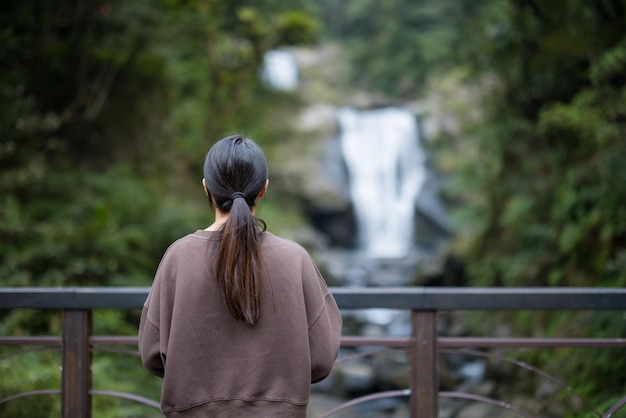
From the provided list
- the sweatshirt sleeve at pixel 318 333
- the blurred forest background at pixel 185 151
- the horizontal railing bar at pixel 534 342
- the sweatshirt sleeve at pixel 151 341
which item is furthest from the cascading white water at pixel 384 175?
the sweatshirt sleeve at pixel 151 341

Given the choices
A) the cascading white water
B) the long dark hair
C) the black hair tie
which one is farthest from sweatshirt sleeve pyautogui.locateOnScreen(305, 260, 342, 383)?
the cascading white water

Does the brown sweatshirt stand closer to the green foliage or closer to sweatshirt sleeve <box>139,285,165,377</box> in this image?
sweatshirt sleeve <box>139,285,165,377</box>

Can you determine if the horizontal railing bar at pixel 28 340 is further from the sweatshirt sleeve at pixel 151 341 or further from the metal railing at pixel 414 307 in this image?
the sweatshirt sleeve at pixel 151 341

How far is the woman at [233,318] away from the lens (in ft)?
6.16

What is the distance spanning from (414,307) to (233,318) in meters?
1.24

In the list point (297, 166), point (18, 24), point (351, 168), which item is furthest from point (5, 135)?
point (351, 168)

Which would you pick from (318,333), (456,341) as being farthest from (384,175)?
(318,333)

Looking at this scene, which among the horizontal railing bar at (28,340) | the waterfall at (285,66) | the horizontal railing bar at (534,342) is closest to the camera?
the horizontal railing bar at (534,342)

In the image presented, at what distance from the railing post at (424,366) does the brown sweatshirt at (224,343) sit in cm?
112

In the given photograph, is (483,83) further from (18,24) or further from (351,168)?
(351,168)

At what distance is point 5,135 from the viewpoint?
26.5 feet

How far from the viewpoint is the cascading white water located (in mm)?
20406

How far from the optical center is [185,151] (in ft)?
49.7

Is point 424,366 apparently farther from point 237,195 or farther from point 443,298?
point 237,195
